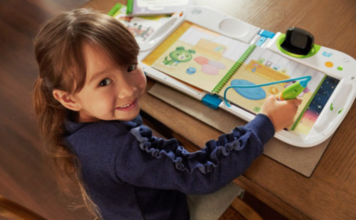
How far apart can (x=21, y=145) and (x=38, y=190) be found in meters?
0.31

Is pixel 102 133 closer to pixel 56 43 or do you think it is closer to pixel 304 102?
pixel 56 43

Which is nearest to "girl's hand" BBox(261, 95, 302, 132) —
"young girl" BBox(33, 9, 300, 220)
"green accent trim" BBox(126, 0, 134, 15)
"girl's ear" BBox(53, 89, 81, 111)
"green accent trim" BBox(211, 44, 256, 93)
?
"young girl" BBox(33, 9, 300, 220)

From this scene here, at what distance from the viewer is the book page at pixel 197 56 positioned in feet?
2.78

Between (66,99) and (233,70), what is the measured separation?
1.34ft

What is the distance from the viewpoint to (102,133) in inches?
27.0

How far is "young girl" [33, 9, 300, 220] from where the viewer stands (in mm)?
633

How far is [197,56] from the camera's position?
893mm

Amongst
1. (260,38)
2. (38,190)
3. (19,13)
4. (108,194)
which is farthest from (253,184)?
(19,13)

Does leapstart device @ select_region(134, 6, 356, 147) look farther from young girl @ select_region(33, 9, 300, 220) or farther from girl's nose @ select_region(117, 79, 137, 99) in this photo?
girl's nose @ select_region(117, 79, 137, 99)

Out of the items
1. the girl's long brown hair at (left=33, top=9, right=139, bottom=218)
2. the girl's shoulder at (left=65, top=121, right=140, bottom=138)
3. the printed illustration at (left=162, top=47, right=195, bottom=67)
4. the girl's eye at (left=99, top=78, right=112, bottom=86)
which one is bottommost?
the printed illustration at (left=162, top=47, right=195, bottom=67)

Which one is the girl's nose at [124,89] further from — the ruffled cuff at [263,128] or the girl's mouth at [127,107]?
the ruffled cuff at [263,128]

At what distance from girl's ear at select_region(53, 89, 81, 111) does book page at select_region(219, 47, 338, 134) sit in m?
0.33

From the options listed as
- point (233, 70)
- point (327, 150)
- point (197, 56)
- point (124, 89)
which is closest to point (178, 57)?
point (197, 56)

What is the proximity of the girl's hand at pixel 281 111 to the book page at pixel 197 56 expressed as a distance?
0.50ft
